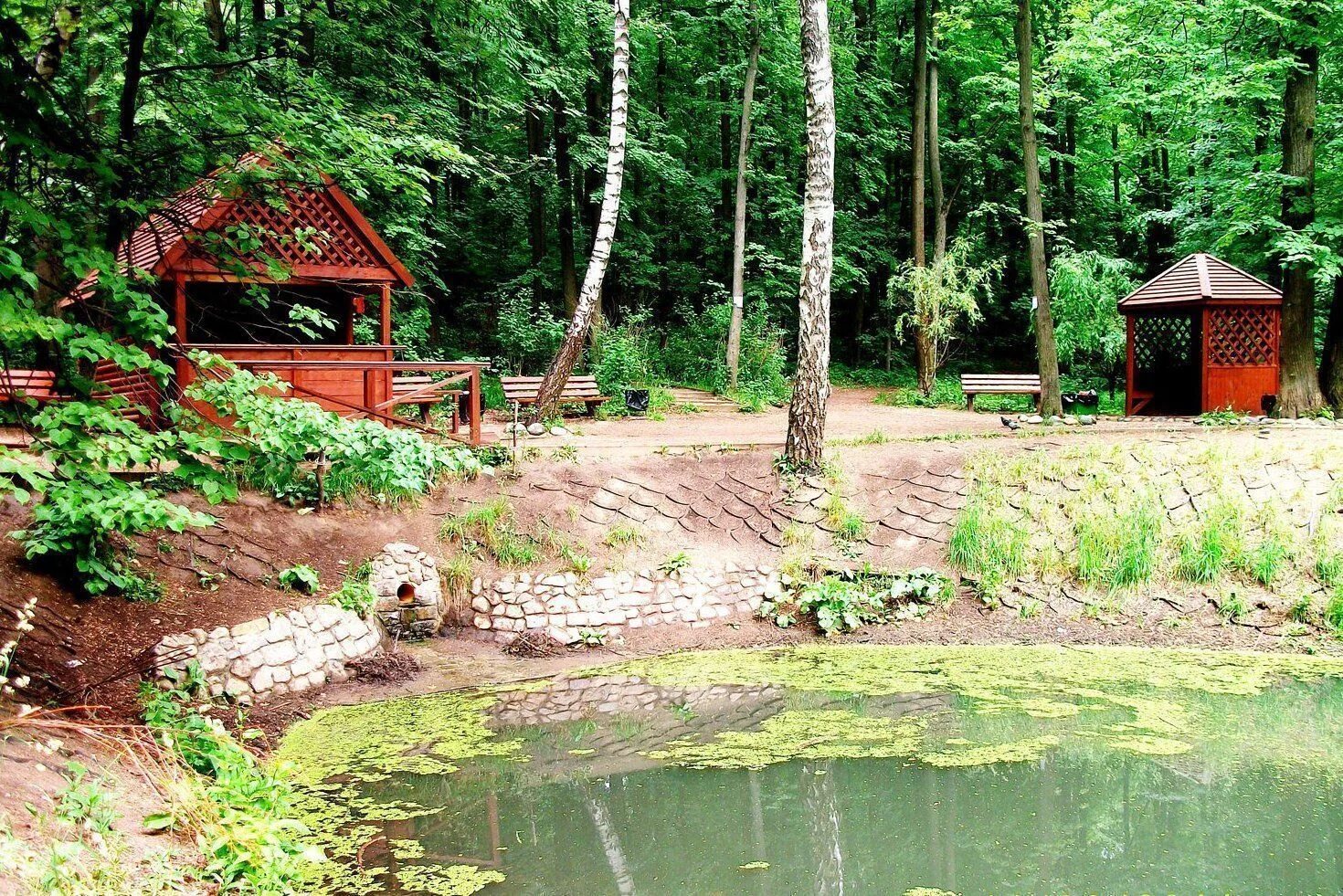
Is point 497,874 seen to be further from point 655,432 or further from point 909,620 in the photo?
point 655,432

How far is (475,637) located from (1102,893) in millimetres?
5410

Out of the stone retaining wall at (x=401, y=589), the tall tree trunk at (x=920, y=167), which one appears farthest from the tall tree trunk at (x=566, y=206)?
the stone retaining wall at (x=401, y=589)

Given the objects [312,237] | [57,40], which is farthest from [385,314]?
[57,40]

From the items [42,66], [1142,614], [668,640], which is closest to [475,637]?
[668,640]

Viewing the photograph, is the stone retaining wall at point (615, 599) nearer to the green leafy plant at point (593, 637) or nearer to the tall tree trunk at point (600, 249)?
the green leafy plant at point (593, 637)

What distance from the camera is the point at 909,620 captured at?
849cm

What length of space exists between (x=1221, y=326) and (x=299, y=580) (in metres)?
13.0

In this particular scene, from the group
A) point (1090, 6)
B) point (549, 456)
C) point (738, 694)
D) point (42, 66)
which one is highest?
point (1090, 6)

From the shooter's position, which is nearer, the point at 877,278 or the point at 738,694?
the point at 738,694

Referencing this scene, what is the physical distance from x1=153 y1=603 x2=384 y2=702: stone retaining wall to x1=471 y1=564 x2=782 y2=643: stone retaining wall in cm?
117

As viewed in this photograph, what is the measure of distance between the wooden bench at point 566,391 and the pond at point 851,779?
270 inches

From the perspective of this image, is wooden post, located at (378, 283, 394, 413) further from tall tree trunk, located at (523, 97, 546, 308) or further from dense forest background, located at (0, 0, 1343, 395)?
tall tree trunk, located at (523, 97, 546, 308)

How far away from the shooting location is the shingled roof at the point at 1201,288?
14.0 metres

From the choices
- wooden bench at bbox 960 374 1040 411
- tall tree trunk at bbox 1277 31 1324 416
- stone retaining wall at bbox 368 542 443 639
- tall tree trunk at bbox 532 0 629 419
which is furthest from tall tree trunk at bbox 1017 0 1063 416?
stone retaining wall at bbox 368 542 443 639
